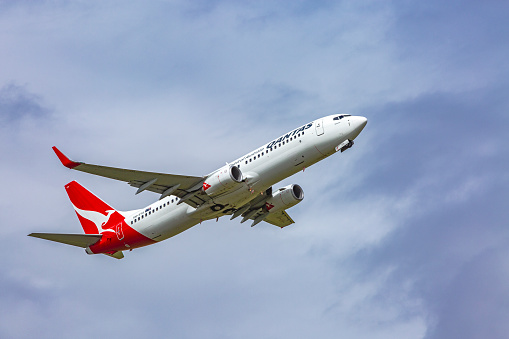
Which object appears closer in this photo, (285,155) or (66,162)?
(66,162)

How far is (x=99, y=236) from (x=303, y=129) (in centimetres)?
1995

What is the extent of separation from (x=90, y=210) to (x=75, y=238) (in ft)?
19.2

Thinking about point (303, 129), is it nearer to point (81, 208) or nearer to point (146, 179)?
point (146, 179)

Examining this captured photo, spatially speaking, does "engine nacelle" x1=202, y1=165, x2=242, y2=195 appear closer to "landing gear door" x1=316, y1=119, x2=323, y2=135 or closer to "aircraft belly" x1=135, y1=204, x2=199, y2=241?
"aircraft belly" x1=135, y1=204, x2=199, y2=241

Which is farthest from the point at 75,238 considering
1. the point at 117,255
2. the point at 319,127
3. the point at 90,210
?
the point at 319,127

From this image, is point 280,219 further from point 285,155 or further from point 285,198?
point 285,155

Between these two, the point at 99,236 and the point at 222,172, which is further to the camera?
the point at 99,236

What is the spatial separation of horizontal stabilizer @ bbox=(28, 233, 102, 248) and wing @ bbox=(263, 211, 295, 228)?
15.6 m

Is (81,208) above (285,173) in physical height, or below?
above

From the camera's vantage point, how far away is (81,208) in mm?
74062

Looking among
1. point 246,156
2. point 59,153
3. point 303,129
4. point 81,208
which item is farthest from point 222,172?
point 81,208

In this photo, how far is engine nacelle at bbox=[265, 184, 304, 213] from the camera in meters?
69.2

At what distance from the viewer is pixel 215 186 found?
6156cm

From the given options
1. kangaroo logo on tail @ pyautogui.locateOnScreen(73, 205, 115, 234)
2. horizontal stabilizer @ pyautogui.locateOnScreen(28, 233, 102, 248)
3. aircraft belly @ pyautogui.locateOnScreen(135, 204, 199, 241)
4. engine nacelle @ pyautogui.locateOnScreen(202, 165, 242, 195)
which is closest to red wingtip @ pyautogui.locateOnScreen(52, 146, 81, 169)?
horizontal stabilizer @ pyautogui.locateOnScreen(28, 233, 102, 248)
